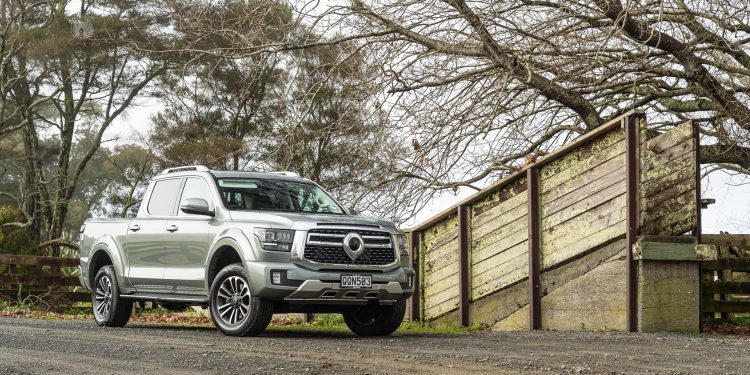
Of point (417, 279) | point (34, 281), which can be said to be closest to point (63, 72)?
point (34, 281)

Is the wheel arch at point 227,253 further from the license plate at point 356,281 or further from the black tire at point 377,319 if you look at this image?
the black tire at point 377,319

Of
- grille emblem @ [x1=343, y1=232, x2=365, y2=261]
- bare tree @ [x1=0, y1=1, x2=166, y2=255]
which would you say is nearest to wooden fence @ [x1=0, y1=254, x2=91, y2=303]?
bare tree @ [x1=0, y1=1, x2=166, y2=255]

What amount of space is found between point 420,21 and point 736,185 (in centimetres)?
698

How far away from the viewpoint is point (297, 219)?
11.9 metres

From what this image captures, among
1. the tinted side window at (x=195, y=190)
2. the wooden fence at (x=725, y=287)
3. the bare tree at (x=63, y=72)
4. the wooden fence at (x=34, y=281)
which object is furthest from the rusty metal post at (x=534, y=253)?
the bare tree at (x=63, y=72)

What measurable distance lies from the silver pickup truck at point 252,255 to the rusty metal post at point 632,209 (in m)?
2.77

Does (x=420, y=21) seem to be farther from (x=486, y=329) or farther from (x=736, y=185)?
(x=736, y=185)

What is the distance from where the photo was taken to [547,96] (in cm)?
1727

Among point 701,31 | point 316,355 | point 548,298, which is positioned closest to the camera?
point 316,355

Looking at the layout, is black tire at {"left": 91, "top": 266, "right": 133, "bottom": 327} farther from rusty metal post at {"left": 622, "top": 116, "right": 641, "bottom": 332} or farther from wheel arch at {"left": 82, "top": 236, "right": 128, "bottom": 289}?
rusty metal post at {"left": 622, "top": 116, "right": 641, "bottom": 332}

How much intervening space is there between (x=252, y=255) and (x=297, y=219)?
620 mm

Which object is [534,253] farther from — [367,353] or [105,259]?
[105,259]

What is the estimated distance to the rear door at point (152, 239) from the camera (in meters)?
13.5

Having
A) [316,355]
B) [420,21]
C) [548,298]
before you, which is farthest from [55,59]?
[316,355]
